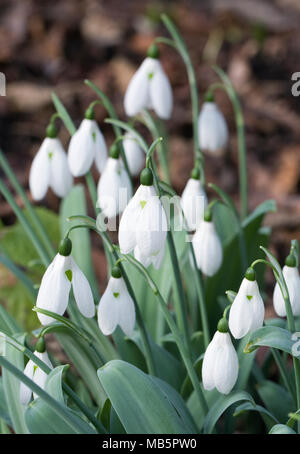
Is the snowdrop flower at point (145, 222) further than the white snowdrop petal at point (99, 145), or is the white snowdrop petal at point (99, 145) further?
the white snowdrop petal at point (99, 145)

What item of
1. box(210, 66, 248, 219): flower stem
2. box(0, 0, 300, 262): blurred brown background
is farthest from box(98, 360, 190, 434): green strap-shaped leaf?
box(0, 0, 300, 262): blurred brown background

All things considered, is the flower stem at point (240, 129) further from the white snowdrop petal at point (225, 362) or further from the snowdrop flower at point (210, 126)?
the white snowdrop petal at point (225, 362)

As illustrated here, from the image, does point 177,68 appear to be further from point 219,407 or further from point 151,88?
point 219,407

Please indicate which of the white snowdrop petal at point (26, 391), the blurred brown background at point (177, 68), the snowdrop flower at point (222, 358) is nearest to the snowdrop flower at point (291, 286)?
the snowdrop flower at point (222, 358)

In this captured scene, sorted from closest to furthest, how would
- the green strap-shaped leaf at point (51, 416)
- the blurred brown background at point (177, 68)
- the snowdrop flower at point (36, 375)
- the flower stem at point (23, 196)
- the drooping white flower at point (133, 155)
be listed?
the green strap-shaped leaf at point (51, 416), the snowdrop flower at point (36, 375), the flower stem at point (23, 196), the drooping white flower at point (133, 155), the blurred brown background at point (177, 68)

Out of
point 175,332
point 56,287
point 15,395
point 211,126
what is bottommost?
point 15,395

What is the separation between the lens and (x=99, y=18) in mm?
4141

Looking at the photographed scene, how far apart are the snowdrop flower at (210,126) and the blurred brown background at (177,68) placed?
3.57 ft

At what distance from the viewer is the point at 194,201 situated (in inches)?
63.1

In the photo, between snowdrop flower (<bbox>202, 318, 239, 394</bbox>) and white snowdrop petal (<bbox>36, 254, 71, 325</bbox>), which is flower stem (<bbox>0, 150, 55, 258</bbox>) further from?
snowdrop flower (<bbox>202, 318, 239, 394</bbox>)

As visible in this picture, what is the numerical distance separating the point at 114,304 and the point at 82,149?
0.40 m

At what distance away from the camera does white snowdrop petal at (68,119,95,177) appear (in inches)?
60.7

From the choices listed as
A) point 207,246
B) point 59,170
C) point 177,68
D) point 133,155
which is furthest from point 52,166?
point 177,68

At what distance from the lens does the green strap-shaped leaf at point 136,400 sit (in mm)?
1234
